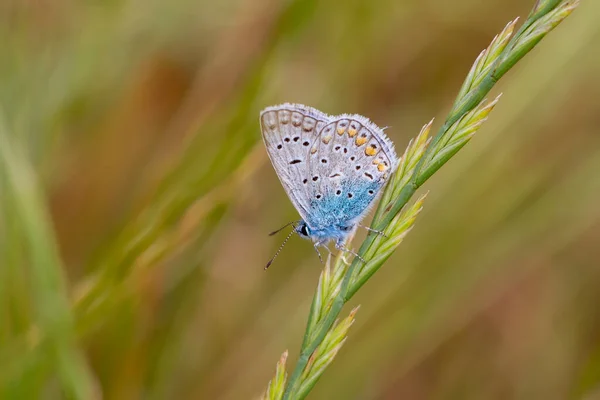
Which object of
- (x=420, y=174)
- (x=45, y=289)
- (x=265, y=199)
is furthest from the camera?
(x=265, y=199)

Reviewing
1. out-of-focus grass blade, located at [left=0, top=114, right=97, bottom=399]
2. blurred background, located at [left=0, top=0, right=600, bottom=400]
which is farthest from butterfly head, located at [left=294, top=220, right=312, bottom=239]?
out-of-focus grass blade, located at [left=0, top=114, right=97, bottom=399]

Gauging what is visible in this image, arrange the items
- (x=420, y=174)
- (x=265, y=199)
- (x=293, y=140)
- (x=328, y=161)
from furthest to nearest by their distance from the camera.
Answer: (x=265, y=199) < (x=328, y=161) < (x=293, y=140) < (x=420, y=174)

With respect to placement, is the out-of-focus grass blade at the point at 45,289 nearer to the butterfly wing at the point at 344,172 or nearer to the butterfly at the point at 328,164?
the butterfly at the point at 328,164

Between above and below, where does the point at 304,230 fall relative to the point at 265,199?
below

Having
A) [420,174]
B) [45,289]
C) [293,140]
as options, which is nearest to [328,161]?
[293,140]

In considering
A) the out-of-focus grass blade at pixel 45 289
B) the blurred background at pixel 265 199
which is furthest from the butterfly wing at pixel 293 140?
the out-of-focus grass blade at pixel 45 289

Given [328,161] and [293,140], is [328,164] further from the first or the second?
[293,140]

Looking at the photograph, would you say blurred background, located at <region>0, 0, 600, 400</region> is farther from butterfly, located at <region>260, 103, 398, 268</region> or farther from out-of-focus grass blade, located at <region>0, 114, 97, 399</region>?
butterfly, located at <region>260, 103, 398, 268</region>
